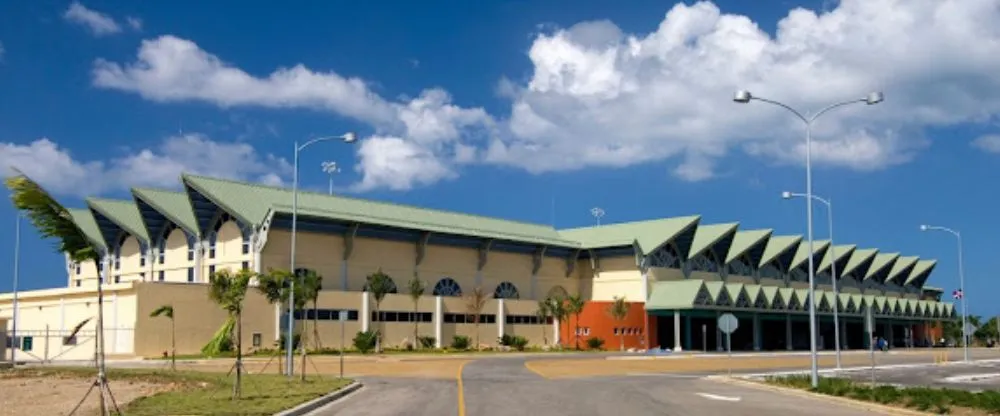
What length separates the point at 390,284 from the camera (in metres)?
72.9

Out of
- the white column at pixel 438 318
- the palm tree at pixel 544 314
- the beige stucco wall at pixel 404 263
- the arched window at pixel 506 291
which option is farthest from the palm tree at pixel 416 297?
the palm tree at pixel 544 314

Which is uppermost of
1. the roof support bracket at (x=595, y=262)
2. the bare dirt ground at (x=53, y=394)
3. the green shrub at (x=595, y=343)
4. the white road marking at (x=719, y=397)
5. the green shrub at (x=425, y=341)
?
the roof support bracket at (x=595, y=262)

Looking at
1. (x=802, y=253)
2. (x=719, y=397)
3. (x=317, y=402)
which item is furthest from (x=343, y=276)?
(x=802, y=253)

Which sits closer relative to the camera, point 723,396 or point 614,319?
point 723,396

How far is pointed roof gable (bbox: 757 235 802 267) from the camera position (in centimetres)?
10027

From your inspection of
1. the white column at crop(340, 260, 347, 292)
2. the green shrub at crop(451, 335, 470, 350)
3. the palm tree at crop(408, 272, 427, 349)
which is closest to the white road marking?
the palm tree at crop(408, 272, 427, 349)

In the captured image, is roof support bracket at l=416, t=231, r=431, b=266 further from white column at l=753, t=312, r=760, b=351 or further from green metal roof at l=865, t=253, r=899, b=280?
green metal roof at l=865, t=253, r=899, b=280

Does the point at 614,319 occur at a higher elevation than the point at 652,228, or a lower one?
lower

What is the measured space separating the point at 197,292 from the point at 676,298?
40.9 metres

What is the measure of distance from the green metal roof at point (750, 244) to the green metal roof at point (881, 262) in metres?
28.1

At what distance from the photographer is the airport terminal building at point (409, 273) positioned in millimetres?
61875

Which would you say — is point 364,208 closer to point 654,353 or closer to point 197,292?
point 197,292

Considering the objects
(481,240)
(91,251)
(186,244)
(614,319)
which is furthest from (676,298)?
(91,251)

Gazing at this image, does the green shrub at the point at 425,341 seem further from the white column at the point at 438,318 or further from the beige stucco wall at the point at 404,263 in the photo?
the beige stucco wall at the point at 404,263
